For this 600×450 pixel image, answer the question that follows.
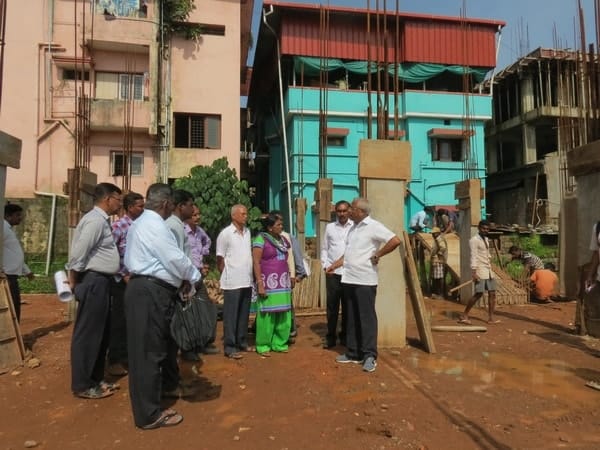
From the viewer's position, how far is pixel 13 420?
3.62 metres

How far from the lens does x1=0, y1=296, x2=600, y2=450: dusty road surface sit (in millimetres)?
3227

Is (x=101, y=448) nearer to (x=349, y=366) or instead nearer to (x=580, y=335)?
(x=349, y=366)

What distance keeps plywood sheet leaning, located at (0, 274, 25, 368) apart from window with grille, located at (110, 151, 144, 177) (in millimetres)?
11796

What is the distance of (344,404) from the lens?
12.6 feet

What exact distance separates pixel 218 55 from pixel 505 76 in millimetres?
13397

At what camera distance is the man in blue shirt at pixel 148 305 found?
335 centimetres

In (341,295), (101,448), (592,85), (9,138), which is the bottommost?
(101,448)

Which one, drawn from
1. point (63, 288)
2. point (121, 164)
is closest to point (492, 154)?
point (121, 164)

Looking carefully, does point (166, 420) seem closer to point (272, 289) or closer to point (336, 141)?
point (272, 289)

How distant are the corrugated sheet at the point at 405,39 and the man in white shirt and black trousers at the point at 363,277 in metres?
14.2

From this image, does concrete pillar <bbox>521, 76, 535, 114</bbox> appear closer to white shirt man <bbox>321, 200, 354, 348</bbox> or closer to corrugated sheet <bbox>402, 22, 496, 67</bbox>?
corrugated sheet <bbox>402, 22, 496, 67</bbox>

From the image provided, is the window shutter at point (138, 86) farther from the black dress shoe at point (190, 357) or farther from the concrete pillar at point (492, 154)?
the concrete pillar at point (492, 154)

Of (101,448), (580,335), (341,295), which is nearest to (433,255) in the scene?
(580,335)

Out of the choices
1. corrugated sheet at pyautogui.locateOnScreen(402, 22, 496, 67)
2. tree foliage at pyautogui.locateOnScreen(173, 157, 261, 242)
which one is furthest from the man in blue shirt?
corrugated sheet at pyautogui.locateOnScreen(402, 22, 496, 67)
